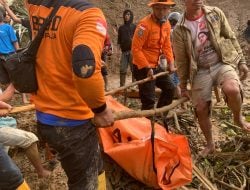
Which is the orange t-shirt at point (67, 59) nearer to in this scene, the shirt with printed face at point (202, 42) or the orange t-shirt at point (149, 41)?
the shirt with printed face at point (202, 42)

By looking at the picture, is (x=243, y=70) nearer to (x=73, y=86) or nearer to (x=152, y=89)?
(x=152, y=89)

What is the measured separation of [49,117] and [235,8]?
516 inches

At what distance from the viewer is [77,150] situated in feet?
10.00

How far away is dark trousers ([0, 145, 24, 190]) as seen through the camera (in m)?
3.39

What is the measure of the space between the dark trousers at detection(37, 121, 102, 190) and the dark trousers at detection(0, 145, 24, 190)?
48 centimetres

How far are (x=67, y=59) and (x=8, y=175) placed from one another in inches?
44.8

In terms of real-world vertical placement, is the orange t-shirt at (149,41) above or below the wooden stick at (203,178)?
above

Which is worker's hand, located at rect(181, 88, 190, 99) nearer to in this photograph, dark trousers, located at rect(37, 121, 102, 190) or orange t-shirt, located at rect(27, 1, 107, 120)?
dark trousers, located at rect(37, 121, 102, 190)

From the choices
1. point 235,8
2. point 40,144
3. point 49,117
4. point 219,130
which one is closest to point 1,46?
point 40,144

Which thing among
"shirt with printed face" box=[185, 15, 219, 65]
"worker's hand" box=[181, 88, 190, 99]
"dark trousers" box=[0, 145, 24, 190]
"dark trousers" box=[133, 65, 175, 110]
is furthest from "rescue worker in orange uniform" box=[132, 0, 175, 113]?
"dark trousers" box=[0, 145, 24, 190]

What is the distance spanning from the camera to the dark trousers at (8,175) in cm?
339

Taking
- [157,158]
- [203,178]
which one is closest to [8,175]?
[157,158]

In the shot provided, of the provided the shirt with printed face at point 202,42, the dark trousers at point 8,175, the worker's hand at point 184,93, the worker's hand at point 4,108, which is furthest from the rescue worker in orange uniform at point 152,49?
the dark trousers at point 8,175

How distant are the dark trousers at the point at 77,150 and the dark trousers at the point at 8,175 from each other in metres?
0.48
